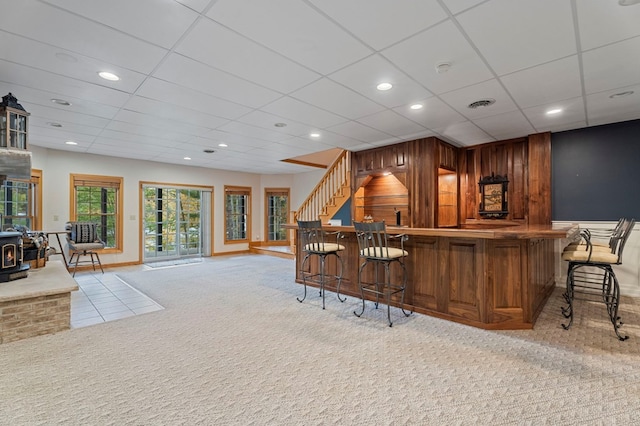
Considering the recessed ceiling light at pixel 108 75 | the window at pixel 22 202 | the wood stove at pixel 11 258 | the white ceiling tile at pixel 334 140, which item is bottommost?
the wood stove at pixel 11 258

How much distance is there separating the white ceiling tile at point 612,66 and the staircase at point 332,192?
4.20 meters

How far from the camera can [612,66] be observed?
2869 millimetres

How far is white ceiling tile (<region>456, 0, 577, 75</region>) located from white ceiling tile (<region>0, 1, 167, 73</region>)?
2492 millimetres

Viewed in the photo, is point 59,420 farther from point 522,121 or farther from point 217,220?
point 217,220

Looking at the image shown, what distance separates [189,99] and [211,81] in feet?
2.12

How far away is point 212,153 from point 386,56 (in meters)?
4.96

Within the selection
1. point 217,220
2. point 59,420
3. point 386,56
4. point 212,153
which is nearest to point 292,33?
point 386,56

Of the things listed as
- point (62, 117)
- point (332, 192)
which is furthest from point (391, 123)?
point (62, 117)

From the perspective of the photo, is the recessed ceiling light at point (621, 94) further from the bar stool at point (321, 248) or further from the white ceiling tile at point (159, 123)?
the white ceiling tile at point (159, 123)

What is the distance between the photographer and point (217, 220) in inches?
355

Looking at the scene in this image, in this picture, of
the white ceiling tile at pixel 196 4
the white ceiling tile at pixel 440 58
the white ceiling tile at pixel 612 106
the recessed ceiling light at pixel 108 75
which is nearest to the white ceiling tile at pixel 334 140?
the white ceiling tile at pixel 440 58

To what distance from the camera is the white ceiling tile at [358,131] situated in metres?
4.73

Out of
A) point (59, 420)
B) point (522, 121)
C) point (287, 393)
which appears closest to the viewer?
point (59, 420)

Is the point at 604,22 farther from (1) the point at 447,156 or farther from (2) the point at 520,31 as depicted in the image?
(1) the point at 447,156
